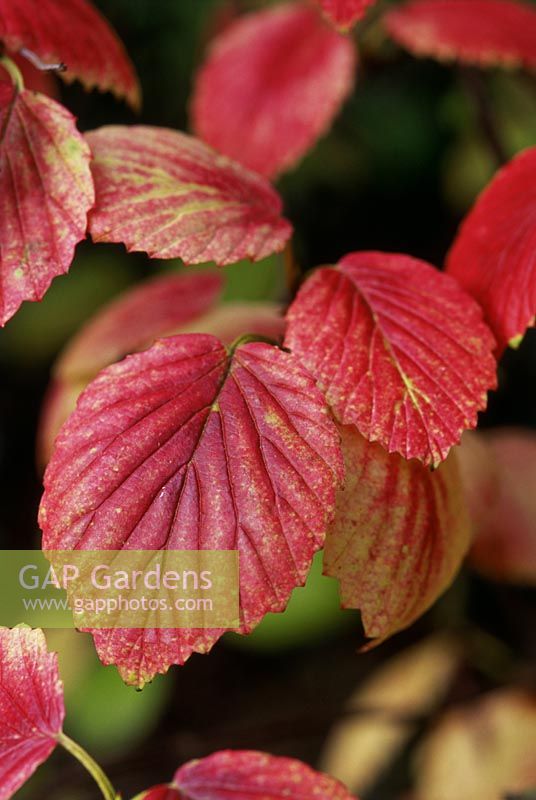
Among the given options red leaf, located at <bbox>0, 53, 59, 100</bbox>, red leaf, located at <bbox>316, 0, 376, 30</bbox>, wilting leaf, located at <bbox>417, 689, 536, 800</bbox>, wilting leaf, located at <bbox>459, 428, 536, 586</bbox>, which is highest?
red leaf, located at <bbox>316, 0, 376, 30</bbox>

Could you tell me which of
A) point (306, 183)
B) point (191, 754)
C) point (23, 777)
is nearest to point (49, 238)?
point (23, 777)

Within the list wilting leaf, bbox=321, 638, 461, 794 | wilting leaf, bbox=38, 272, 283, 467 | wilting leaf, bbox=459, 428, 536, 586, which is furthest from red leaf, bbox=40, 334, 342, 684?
wilting leaf, bbox=321, 638, 461, 794

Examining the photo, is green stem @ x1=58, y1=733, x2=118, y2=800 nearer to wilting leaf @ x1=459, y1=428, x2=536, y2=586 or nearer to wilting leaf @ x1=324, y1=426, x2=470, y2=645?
wilting leaf @ x1=324, y1=426, x2=470, y2=645

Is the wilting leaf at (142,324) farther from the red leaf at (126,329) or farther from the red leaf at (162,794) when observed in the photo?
the red leaf at (162,794)

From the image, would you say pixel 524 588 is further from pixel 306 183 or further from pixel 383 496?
pixel 383 496

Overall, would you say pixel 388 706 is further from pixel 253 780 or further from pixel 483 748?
pixel 253 780
